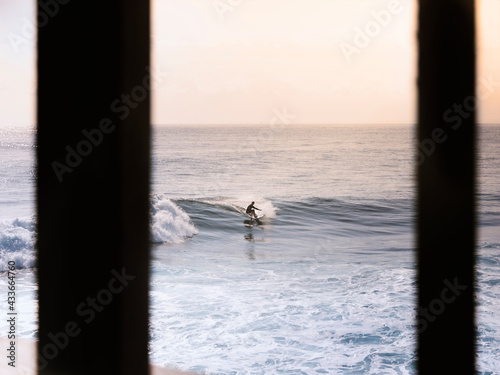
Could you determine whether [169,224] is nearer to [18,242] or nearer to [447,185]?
[18,242]

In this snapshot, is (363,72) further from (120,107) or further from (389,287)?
(120,107)

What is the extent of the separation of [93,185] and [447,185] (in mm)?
631

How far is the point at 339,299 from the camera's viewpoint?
10328mm

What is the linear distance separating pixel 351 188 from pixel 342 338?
33.2 ft

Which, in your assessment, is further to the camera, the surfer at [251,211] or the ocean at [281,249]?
the surfer at [251,211]

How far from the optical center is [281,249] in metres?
12.8

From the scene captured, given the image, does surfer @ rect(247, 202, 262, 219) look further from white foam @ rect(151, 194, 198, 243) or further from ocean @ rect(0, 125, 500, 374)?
white foam @ rect(151, 194, 198, 243)

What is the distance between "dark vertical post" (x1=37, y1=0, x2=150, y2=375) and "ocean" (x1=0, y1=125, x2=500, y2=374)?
535 millimetres

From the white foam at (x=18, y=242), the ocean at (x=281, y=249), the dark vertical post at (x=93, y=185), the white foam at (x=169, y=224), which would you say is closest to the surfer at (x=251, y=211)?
the ocean at (x=281, y=249)

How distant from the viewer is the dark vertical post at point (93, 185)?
0.96 m

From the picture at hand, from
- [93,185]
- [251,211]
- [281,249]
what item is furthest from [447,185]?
[251,211]

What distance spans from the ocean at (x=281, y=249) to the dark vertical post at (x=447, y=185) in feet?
0.27

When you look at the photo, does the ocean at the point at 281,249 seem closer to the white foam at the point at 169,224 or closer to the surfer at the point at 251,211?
the white foam at the point at 169,224

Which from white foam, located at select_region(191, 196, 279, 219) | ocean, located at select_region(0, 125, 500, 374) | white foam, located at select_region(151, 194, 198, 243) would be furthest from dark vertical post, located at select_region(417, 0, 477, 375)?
white foam, located at select_region(191, 196, 279, 219)
